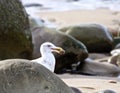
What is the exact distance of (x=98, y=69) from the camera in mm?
10211

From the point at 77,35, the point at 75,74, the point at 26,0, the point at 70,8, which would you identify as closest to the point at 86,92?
the point at 75,74

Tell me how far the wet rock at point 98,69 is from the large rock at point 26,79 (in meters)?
5.38

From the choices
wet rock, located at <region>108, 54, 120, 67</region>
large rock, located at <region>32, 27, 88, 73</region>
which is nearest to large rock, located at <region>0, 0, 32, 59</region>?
large rock, located at <region>32, 27, 88, 73</region>

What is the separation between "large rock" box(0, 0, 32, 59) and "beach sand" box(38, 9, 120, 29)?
9.40 m

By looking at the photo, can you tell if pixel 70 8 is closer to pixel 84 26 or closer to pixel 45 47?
pixel 84 26

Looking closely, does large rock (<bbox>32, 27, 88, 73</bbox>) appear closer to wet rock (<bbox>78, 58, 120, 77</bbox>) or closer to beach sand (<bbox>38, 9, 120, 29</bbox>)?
wet rock (<bbox>78, 58, 120, 77</bbox>)

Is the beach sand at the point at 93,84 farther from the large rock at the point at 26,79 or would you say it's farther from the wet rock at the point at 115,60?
the large rock at the point at 26,79

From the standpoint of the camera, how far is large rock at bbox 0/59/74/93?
14.3 ft

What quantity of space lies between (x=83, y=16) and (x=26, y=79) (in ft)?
53.5

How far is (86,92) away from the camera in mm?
6969

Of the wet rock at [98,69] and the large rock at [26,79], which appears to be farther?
the wet rock at [98,69]

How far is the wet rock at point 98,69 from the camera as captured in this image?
999 centimetres

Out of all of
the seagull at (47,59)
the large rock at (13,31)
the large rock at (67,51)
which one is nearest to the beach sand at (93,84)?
the seagull at (47,59)

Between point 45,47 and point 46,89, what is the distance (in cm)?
391
